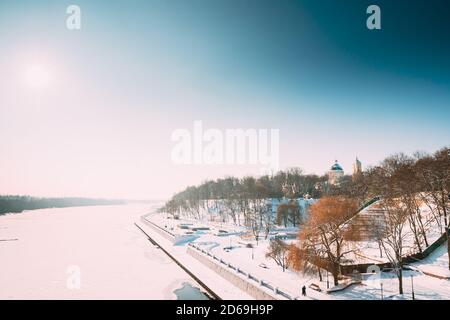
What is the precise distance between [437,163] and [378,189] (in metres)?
11.7

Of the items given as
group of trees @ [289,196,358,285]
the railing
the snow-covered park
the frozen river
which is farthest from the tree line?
the frozen river

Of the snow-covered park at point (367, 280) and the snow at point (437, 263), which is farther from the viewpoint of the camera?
the snow at point (437, 263)

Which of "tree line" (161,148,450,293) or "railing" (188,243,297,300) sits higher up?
"tree line" (161,148,450,293)

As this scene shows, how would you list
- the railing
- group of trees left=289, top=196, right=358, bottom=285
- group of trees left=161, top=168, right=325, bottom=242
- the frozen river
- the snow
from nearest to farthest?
the railing, the frozen river, the snow, group of trees left=289, top=196, right=358, bottom=285, group of trees left=161, top=168, right=325, bottom=242

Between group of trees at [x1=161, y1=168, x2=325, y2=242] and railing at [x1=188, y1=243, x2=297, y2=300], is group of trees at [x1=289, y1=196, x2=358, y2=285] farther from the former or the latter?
group of trees at [x1=161, y1=168, x2=325, y2=242]

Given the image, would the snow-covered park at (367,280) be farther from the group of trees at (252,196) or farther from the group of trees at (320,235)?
the group of trees at (252,196)

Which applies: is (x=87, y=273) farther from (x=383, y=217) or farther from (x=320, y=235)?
(x=383, y=217)

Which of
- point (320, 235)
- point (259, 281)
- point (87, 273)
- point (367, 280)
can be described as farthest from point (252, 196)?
point (259, 281)

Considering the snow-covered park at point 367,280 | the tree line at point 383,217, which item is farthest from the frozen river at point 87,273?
the tree line at point 383,217

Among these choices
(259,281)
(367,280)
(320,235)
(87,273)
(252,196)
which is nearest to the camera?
(259,281)

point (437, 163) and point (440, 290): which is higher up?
point (437, 163)
